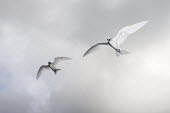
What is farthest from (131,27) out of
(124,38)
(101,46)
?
(101,46)

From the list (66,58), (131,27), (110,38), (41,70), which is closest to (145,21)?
(131,27)

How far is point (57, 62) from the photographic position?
92.5 metres

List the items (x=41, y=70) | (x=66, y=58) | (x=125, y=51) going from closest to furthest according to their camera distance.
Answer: (x=125, y=51) < (x=66, y=58) < (x=41, y=70)

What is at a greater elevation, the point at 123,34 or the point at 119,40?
the point at 123,34

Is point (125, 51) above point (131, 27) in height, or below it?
below

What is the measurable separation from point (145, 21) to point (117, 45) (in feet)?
35.4

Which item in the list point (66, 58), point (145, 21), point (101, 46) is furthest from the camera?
point (66, 58)

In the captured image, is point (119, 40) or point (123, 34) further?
point (119, 40)

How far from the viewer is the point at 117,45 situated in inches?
2884

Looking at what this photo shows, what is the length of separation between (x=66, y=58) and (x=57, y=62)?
13.8ft

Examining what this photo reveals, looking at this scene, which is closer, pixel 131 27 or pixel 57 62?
pixel 131 27

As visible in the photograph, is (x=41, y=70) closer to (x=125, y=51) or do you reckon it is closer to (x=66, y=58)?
(x=66, y=58)

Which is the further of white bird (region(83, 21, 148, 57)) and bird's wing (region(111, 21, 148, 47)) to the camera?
white bird (region(83, 21, 148, 57))

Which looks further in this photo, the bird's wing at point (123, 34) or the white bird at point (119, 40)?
the white bird at point (119, 40)
